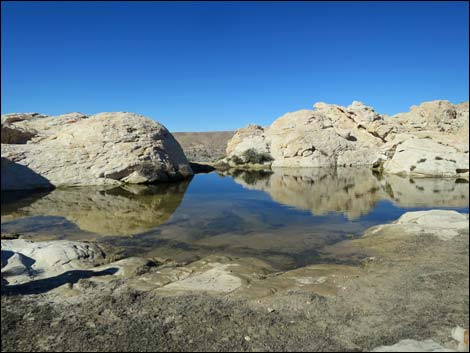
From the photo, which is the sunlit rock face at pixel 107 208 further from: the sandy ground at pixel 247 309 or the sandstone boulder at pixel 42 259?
the sandy ground at pixel 247 309

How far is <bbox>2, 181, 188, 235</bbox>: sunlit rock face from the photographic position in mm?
10758

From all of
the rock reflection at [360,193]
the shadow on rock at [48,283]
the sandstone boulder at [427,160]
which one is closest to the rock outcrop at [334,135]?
the sandstone boulder at [427,160]

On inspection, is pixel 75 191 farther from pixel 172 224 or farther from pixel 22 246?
pixel 22 246

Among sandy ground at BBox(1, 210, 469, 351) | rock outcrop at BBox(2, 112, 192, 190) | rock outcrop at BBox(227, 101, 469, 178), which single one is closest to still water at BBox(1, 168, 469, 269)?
rock outcrop at BBox(2, 112, 192, 190)

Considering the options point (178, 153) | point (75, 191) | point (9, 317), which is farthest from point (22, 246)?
point (178, 153)

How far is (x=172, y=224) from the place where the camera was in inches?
446

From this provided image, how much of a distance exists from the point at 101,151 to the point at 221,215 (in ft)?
33.8

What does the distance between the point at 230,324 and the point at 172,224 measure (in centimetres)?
725

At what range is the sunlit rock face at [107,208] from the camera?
10758 mm

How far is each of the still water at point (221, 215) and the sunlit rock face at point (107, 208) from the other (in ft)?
0.11

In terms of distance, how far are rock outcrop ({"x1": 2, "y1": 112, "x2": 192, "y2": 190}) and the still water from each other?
1122mm

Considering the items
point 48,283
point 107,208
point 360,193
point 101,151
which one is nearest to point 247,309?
point 48,283

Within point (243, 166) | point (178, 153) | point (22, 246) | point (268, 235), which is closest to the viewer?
point (22, 246)

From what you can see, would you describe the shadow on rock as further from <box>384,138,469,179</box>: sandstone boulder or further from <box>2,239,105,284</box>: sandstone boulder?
<box>384,138,469,179</box>: sandstone boulder
